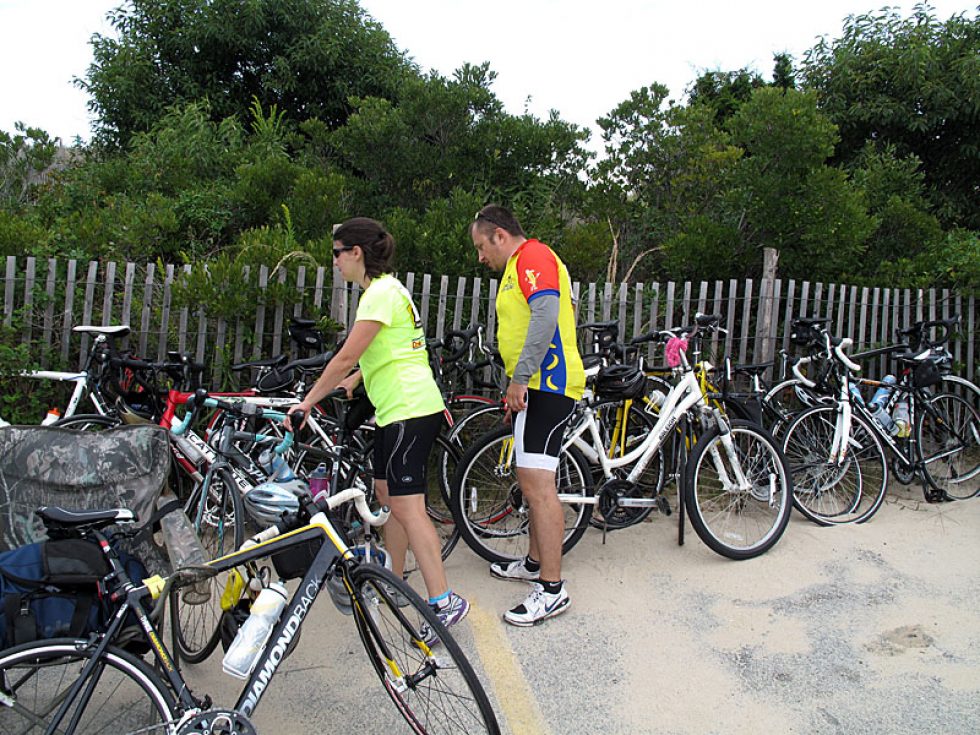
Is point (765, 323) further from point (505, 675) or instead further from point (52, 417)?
point (52, 417)

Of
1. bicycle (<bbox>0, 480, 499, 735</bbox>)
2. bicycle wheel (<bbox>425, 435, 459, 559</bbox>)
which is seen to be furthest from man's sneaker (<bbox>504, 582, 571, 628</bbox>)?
bicycle (<bbox>0, 480, 499, 735</bbox>)

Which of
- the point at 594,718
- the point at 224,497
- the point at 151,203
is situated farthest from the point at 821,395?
the point at 151,203

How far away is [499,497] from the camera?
4.38m

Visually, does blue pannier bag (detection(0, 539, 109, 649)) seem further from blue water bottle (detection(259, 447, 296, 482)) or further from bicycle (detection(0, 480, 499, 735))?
blue water bottle (detection(259, 447, 296, 482))

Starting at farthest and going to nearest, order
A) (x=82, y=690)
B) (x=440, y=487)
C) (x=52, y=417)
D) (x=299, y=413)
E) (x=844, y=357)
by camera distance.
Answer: (x=844, y=357) → (x=440, y=487) → (x=52, y=417) → (x=299, y=413) → (x=82, y=690)

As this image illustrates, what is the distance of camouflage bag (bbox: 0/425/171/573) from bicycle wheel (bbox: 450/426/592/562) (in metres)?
1.66

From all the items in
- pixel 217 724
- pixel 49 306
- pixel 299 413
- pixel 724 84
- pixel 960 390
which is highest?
pixel 724 84

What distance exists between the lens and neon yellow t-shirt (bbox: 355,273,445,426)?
3336mm

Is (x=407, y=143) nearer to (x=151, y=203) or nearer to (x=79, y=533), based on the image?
(x=151, y=203)

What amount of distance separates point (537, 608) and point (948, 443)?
3889 millimetres

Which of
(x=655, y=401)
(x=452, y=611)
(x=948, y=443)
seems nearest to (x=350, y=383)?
(x=452, y=611)

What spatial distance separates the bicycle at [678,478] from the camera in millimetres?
4238

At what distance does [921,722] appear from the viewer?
9.55 ft

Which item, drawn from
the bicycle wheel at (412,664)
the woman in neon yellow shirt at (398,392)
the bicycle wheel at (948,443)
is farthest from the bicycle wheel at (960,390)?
the bicycle wheel at (412,664)
